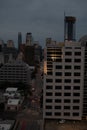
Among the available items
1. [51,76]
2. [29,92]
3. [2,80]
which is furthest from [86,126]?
[2,80]

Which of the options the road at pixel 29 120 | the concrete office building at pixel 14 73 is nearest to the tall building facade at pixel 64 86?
the road at pixel 29 120

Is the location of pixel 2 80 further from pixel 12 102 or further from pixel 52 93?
pixel 52 93

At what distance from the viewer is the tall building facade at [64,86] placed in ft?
92.5

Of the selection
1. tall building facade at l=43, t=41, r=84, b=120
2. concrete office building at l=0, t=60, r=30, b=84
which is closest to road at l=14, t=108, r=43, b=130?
tall building facade at l=43, t=41, r=84, b=120

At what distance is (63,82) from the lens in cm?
2842

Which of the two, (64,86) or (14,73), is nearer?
(64,86)

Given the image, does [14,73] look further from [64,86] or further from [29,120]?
[64,86]

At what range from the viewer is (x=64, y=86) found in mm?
28406

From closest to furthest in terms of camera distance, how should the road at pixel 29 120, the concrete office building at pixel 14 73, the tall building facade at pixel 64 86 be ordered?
the tall building facade at pixel 64 86 → the road at pixel 29 120 → the concrete office building at pixel 14 73

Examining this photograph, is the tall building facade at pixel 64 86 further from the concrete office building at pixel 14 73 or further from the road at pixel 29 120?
the concrete office building at pixel 14 73

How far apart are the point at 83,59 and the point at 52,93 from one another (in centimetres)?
539

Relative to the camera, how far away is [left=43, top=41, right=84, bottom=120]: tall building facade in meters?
28.2

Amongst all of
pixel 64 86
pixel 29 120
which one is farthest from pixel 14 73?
pixel 64 86

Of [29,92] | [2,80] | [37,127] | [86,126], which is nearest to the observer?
[86,126]
